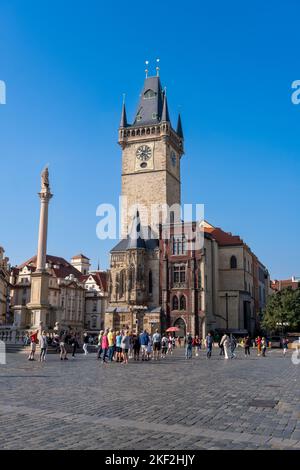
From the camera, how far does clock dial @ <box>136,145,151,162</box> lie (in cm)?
8329

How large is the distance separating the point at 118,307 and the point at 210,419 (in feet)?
202

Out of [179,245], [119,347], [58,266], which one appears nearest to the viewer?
[119,347]

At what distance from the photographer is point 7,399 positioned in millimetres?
12594

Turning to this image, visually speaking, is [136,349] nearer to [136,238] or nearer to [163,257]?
[163,257]

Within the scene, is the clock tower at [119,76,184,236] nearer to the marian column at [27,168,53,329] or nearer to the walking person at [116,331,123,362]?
the marian column at [27,168,53,329]

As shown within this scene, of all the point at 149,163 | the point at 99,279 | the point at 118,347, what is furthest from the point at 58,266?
the point at 118,347

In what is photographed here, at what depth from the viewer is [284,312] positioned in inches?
2383

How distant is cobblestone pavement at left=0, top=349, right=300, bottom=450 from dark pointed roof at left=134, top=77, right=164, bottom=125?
72300mm

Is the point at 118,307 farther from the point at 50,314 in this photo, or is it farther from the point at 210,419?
the point at 210,419

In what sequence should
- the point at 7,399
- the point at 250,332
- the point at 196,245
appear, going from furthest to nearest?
the point at 250,332, the point at 196,245, the point at 7,399

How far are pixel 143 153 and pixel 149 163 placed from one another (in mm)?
2298

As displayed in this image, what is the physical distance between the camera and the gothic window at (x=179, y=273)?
68750 mm

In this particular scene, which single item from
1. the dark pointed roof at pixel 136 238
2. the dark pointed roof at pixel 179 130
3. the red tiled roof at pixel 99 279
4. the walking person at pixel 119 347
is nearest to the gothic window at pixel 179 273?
the dark pointed roof at pixel 136 238
